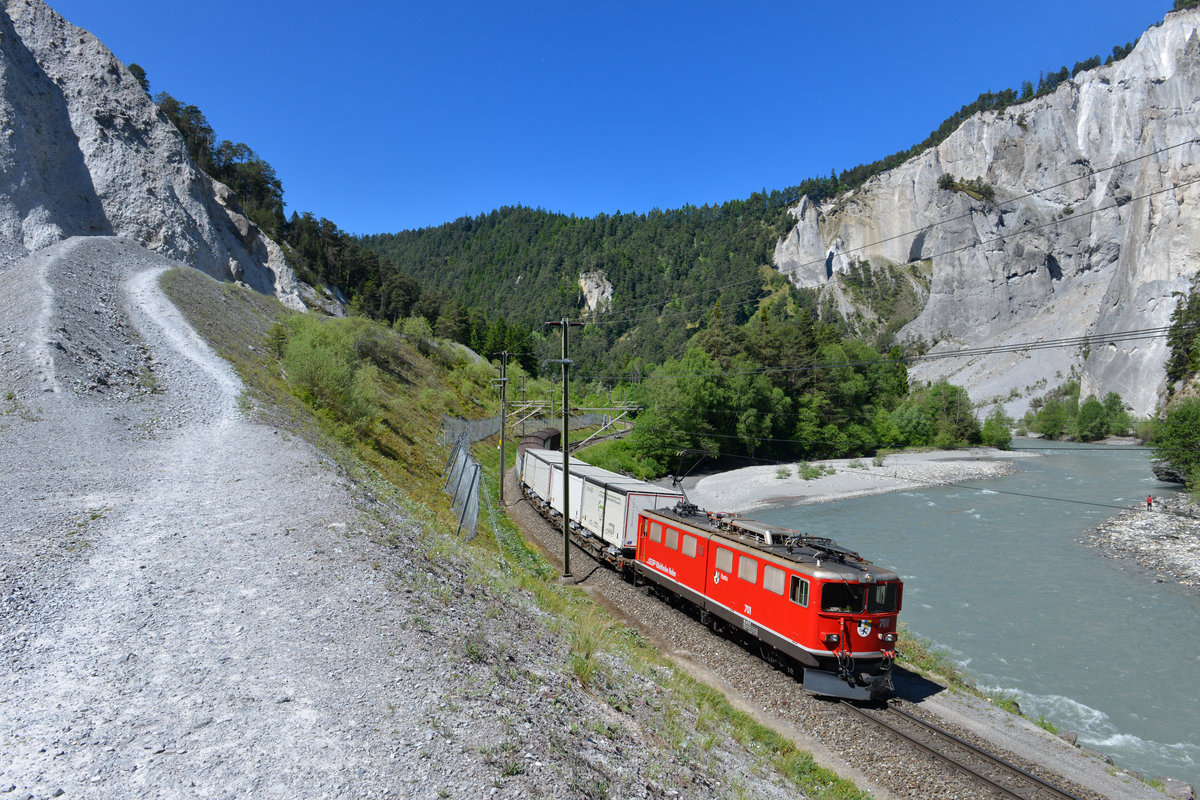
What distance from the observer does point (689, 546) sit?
16484 mm

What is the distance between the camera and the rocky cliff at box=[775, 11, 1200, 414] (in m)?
85.1

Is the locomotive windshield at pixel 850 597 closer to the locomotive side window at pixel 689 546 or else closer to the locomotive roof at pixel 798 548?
the locomotive roof at pixel 798 548

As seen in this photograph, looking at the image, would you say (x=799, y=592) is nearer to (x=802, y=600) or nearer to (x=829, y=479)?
(x=802, y=600)

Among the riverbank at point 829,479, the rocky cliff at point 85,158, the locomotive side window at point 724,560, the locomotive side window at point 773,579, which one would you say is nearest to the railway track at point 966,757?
the locomotive side window at point 773,579

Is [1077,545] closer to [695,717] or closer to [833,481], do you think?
[833,481]

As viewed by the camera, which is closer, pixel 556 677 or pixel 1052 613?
pixel 556 677

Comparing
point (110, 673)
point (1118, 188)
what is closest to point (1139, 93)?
point (1118, 188)

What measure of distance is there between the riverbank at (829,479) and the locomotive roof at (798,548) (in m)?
27.0

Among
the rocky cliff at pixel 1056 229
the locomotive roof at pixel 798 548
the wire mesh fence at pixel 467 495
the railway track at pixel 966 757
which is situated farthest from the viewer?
the rocky cliff at pixel 1056 229

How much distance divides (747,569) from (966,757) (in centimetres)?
516

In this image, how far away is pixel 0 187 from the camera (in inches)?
1378

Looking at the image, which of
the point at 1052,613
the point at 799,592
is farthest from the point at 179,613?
the point at 1052,613

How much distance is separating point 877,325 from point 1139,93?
70.0 meters

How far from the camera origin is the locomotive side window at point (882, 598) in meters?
12.1
